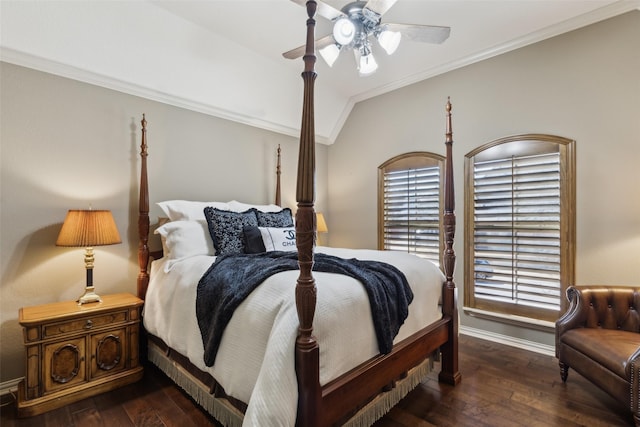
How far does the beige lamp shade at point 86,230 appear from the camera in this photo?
2154 mm

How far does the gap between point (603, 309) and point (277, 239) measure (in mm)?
2517

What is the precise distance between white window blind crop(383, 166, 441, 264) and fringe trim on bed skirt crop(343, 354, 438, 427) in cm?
165

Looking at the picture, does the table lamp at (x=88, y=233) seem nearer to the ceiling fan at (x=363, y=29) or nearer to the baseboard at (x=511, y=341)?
the ceiling fan at (x=363, y=29)

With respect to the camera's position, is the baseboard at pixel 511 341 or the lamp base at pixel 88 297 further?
the baseboard at pixel 511 341

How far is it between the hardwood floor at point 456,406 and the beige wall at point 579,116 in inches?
29.7

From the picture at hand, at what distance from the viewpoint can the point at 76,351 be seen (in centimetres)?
210

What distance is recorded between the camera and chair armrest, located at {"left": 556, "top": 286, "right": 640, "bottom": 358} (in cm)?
220

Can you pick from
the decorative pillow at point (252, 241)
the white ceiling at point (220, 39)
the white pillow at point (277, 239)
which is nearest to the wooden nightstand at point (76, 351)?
the decorative pillow at point (252, 241)

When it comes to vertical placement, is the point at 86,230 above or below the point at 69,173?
below

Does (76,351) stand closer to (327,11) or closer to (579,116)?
(327,11)

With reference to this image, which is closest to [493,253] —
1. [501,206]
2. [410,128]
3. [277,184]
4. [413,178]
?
[501,206]

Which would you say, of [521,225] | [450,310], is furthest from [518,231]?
[450,310]

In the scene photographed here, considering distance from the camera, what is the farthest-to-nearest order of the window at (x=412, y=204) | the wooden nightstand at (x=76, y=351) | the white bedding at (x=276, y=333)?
1. the window at (x=412, y=204)
2. the wooden nightstand at (x=76, y=351)
3. the white bedding at (x=276, y=333)

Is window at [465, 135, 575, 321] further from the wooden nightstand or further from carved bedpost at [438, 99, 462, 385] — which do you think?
the wooden nightstand
